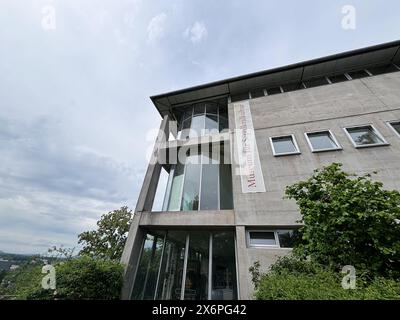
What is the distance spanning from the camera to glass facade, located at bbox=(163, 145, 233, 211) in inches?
303

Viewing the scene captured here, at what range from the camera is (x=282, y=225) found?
6055 mm

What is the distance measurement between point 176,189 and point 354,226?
6.60m

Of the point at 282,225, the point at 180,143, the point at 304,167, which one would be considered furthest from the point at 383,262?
the point at 180,143

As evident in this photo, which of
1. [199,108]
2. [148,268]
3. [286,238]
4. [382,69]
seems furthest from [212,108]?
[382,69]

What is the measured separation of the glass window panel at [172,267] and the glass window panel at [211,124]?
5775 mm

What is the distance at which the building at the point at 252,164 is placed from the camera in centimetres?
625

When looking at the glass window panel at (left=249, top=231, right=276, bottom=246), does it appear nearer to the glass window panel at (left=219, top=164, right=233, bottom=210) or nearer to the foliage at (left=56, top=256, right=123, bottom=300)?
the glass window panel at (left=219, top=164, right=233, bottom=210)

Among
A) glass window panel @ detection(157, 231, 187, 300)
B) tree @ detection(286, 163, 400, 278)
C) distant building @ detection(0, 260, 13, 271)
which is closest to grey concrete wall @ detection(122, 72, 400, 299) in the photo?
glass window panel @ detection(157, 231, 187, 300)

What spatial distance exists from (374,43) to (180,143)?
1167cm

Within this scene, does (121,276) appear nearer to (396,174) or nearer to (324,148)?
(324,148)

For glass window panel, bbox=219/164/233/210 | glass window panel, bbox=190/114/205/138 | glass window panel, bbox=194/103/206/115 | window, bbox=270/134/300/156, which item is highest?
glass window panel, bbox=194/103/206/115

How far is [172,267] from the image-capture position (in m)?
6.99

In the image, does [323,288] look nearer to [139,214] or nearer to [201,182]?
[201,182]

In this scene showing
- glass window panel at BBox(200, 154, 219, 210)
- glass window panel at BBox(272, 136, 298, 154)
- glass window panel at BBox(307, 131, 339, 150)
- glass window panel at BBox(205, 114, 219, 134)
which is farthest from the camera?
glass window panel at BBox(205, 114, 219, 134)
